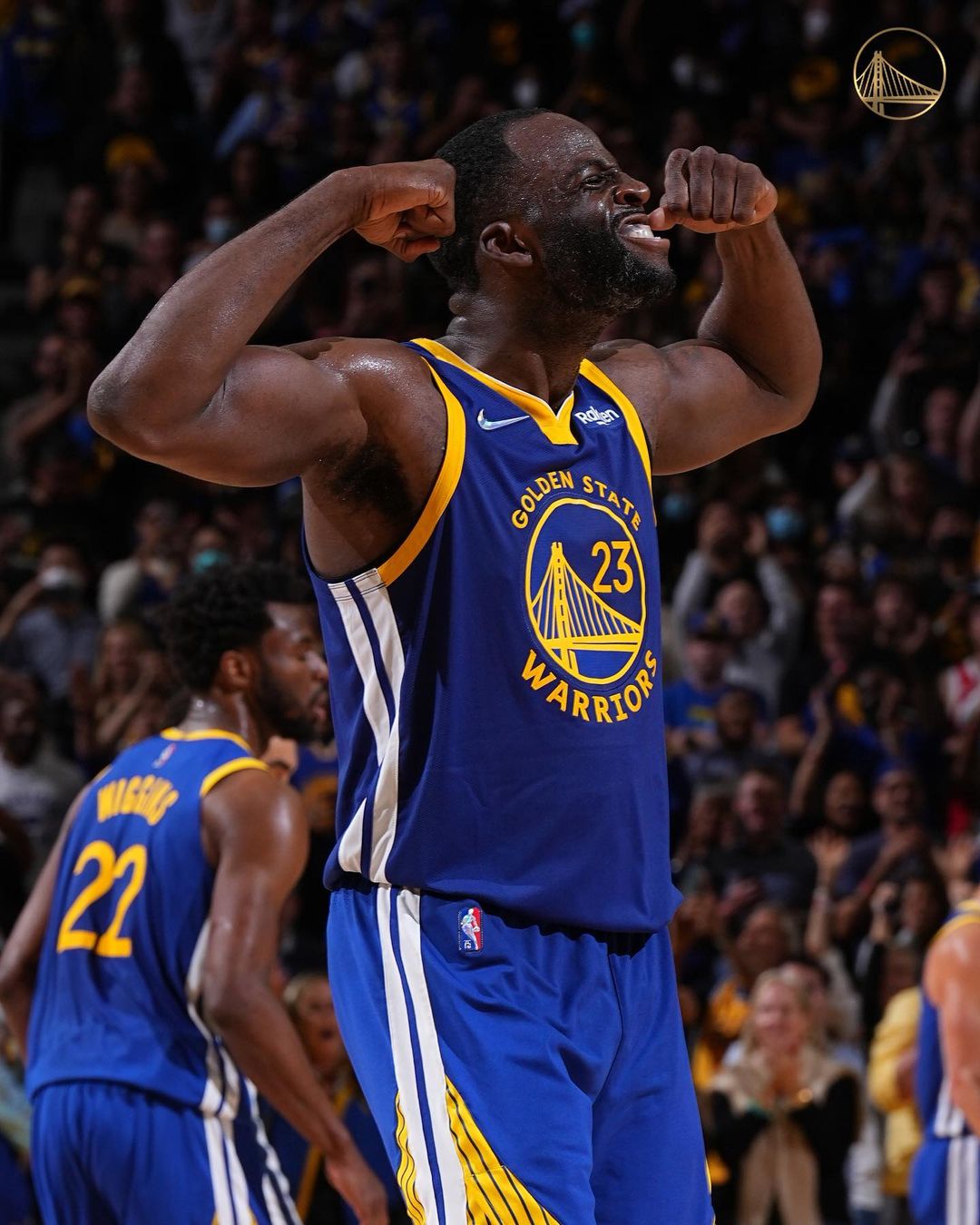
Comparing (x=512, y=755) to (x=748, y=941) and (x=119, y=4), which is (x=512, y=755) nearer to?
(x=748, y=941)

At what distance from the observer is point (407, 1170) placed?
122 inches

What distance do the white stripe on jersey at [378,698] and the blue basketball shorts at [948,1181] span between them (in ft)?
9.29

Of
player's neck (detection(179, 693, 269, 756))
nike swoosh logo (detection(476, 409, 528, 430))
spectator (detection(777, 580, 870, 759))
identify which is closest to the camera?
nike swoosh logo (detection(476, 409, 528, 430))

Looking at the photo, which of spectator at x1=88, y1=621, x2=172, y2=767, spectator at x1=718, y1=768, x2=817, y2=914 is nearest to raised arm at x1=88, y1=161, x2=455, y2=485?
spectator at x1=718, y1=768, x2=817, y2=914

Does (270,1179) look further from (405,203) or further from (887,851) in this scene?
(887,851)

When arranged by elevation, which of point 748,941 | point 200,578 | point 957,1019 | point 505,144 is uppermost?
point 505,144

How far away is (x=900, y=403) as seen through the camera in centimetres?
1102

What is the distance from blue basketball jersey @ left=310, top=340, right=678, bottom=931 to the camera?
10.4 ft

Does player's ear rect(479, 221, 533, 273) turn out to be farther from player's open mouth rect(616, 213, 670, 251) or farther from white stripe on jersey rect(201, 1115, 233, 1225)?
white stripe on jersey rect(201, 1115, 233, 1225)

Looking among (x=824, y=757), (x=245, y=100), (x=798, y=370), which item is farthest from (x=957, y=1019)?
(x=245, y=100)

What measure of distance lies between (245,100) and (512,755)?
11519 millimetres

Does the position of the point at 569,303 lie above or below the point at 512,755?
above

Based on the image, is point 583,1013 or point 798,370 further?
point 798,370

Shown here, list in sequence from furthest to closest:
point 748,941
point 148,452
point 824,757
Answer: point 824,757, point 748,941, point 148,452
